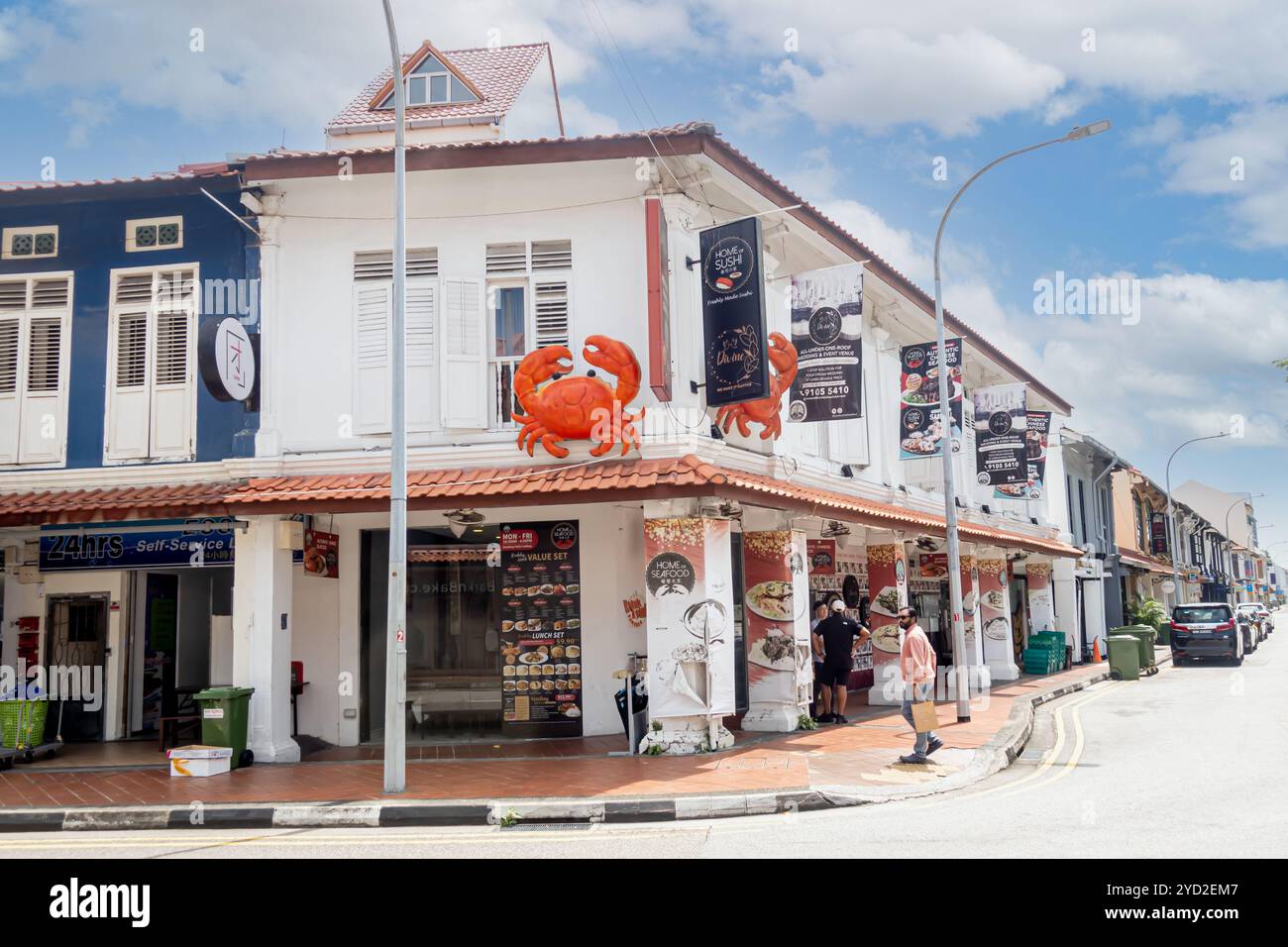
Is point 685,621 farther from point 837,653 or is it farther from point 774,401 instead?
point 774,401

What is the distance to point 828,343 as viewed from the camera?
14602 mm

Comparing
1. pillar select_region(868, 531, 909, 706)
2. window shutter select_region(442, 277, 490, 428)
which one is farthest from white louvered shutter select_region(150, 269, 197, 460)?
pillar select_region(868, 531, 909, 706)

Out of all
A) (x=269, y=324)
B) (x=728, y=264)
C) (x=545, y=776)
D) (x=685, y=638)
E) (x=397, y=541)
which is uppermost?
(x=728, y=264)

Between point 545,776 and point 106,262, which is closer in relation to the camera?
point 545,776

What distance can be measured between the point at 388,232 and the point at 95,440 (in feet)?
16.6

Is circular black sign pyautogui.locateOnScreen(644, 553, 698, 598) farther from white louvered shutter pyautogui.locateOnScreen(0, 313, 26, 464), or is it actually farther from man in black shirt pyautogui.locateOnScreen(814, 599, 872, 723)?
white louvered shutter pyautogui.locateOnScreen(0, 313, 26, 464)

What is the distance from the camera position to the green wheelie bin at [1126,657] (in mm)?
24812

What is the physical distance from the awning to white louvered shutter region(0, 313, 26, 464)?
80 cm

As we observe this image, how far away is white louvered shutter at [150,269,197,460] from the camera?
14.5 m

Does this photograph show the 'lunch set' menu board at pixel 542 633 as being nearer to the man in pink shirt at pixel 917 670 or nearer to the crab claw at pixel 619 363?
the crab claw at pixel 619 363

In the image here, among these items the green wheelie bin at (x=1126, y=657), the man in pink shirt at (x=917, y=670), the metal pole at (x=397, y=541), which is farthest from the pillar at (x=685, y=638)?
the green wheelie bin at (x=1126, y=657)

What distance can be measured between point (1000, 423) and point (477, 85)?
13471 millimetres

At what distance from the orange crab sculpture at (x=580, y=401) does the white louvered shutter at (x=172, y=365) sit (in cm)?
486

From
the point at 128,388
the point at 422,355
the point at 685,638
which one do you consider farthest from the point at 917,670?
the point at 128,388
